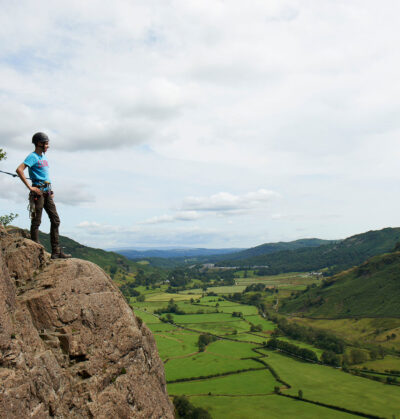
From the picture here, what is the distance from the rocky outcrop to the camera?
12.3m

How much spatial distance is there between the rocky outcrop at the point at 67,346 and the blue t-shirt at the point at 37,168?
328 centimetres

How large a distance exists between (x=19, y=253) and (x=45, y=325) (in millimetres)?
3790

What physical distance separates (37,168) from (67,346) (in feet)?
30.1

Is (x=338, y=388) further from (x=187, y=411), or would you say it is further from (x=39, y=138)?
(x=39, y=138)

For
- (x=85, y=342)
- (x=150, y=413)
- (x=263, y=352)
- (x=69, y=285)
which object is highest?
(x=69, y=285)

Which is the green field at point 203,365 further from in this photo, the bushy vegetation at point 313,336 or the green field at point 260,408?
the bushy vegetation at point 313,336

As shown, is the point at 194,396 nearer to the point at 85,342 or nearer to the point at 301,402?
the point at 301,402

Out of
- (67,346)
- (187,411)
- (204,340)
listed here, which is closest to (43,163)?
(67,346)

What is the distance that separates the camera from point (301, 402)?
329 feet

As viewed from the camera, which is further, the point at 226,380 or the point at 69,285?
the point at 226,380

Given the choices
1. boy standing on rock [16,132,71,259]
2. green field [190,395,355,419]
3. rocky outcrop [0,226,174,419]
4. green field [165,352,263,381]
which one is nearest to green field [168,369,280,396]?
green field [190,395,355,419]

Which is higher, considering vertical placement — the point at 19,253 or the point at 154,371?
the point at 19,253

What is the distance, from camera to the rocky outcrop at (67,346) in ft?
40.4

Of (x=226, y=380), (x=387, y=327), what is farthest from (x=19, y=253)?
(x=387, y=327)
